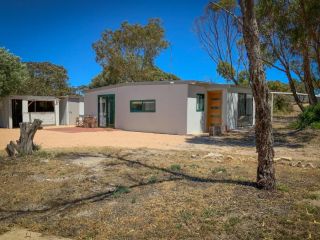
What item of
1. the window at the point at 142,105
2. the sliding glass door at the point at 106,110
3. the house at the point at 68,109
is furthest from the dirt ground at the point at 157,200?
the house at the point at 68,109

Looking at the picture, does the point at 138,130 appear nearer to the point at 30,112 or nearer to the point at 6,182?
the point at 30,112

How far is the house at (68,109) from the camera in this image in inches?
1089

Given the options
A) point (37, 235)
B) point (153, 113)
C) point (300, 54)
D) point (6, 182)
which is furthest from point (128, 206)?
point (300, 54)

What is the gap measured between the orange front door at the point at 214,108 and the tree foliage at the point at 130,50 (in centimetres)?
1488

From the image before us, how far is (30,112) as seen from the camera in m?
24.6

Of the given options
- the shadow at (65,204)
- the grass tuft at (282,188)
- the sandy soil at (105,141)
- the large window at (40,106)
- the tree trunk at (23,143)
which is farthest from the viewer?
the large window at (40,106)

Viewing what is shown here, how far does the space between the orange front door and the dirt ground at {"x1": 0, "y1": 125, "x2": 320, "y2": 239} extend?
10.5 m

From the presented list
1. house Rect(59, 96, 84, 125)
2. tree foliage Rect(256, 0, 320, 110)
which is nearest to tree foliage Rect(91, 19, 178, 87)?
house Rect(59, 96, 84, 125)

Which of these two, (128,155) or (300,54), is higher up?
(300,54)

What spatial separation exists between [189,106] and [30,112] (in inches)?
513

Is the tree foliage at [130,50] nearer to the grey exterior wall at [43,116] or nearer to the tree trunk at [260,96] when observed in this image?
the grey exterior wall at [43,116]

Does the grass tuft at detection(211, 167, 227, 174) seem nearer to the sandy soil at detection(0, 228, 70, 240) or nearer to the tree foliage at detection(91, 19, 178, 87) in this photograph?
the sandy soil at detection(0, 228, 70, 240)

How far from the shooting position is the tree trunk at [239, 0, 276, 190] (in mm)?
5254

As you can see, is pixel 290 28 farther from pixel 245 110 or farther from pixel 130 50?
pixel 130 50
